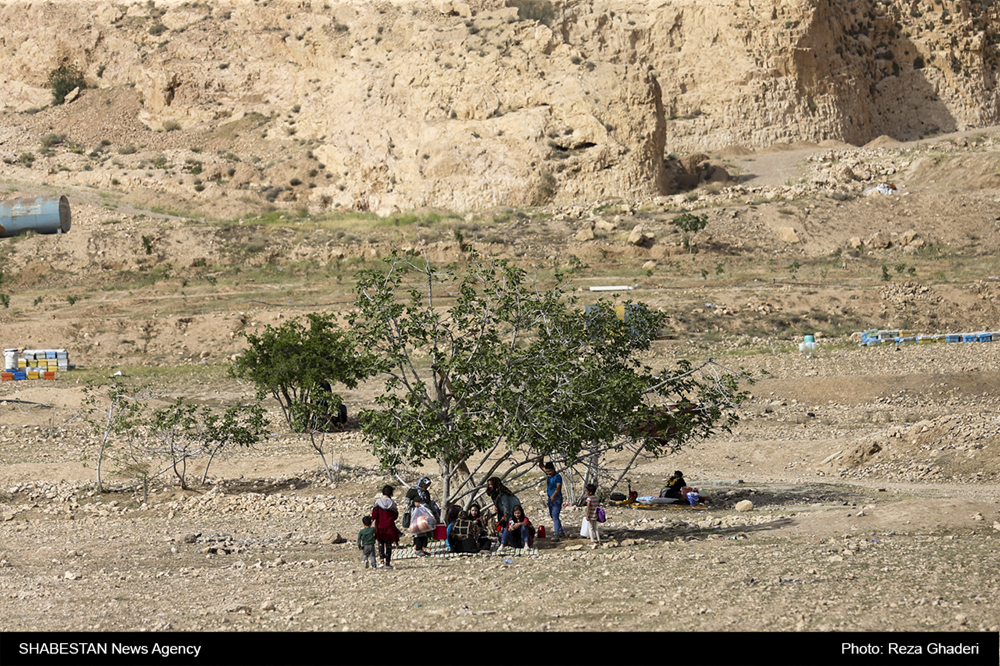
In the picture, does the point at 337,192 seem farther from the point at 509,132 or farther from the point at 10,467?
the point at 10,467

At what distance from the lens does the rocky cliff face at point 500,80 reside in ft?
145

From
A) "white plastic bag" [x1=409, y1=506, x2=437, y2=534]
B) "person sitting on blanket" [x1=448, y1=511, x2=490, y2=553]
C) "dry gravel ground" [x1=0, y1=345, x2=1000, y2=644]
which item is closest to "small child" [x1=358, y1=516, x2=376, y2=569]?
"dry gravel ground" [x1=0, y1=345, x2=1000, y2=644]

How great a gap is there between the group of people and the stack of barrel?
1874 cm

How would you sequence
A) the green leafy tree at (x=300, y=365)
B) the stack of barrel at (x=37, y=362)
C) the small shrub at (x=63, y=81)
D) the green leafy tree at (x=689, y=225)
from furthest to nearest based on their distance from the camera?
the small shrub at (x=63, y=81) → the green leafy tree at (x=689, y=225) → the stack of barrel at (x=37, y=362) → the green leafy tree at (x=300, y=365)

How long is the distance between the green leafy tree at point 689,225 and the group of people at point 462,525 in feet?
82.9

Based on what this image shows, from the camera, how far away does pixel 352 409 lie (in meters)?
24.3

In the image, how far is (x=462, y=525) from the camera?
38.1ft

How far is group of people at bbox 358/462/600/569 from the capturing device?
11.0m

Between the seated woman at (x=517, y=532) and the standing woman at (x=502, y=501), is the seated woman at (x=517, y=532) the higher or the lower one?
the lower one

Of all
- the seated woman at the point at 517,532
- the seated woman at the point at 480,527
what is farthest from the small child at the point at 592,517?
the seated woman at the point at 480,527

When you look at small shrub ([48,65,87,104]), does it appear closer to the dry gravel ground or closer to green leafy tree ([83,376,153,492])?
green leafy tree ([83,376,153,492])
